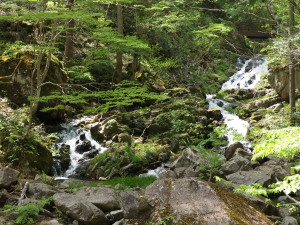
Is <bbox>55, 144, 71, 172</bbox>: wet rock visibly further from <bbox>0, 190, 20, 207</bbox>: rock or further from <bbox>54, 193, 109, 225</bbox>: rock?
<bbox>54, 193, 109, 225</bbox>: rock

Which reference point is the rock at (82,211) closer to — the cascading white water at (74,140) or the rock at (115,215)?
the rock at (115,215)

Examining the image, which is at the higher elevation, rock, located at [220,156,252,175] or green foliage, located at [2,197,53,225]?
green foliage, located at [2,197,53,225]

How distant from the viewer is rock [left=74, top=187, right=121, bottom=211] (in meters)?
4.94

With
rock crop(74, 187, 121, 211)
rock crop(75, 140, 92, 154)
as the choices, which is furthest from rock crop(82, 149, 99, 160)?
rock crop(74, 187, 121, 211)

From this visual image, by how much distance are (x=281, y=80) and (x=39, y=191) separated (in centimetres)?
1572

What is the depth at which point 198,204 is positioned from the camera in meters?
4.10

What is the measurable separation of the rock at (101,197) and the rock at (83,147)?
6251mm

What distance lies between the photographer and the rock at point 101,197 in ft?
16.2

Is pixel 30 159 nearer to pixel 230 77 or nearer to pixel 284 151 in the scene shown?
pixel 284 151

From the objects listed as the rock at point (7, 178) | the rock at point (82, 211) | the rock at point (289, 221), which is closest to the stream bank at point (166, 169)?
the rock at point (82, 211)

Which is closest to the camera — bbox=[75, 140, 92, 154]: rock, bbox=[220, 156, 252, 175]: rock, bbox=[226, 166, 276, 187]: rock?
bbox=[226, 166, 276, 187]: rock

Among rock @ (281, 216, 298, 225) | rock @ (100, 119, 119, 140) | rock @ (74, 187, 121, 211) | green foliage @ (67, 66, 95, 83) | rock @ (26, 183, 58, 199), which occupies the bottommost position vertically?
rock @ (100, 119, 119, 140)

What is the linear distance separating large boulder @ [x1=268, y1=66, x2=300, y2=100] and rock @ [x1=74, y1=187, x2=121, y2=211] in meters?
14.6

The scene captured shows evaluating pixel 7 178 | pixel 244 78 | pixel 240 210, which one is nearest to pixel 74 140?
pixel 7 178
